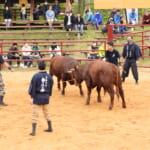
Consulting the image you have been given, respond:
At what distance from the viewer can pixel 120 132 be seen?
891 centimetres

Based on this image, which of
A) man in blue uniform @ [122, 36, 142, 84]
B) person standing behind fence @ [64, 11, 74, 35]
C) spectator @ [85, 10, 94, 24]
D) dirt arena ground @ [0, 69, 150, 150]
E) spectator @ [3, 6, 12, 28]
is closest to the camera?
dirt arena ground @ [0, 69, 150, 150]

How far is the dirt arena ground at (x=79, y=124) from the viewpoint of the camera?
8125 millimetres

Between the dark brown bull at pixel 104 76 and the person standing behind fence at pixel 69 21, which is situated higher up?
the person standing behind fence at pixel 69 21

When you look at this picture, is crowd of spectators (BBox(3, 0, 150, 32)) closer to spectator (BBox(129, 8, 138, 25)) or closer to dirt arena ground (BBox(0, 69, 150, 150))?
spectator (BBox(129, 8, 138, 25))

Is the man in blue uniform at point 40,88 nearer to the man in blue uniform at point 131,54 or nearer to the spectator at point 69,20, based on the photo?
the man in blue uniform at point 131,54

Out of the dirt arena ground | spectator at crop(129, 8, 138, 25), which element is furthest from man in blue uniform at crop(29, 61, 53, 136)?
spectator at crop(129, 8, 138, 25)

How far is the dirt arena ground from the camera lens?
320 inches

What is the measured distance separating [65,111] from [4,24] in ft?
56.8

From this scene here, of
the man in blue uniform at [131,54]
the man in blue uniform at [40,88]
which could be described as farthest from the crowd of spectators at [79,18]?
the man in blue uniform at [40,88]

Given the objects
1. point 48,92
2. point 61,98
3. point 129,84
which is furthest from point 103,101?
point 48,92

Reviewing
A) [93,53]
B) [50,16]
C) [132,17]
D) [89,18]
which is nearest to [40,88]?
[93,53]

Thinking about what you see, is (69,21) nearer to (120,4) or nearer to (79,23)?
(79,23)

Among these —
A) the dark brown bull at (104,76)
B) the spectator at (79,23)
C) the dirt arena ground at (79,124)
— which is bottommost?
the dirt arena ground at (79,124)

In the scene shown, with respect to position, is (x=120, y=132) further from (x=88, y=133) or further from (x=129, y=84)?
(x=129, y=84)
